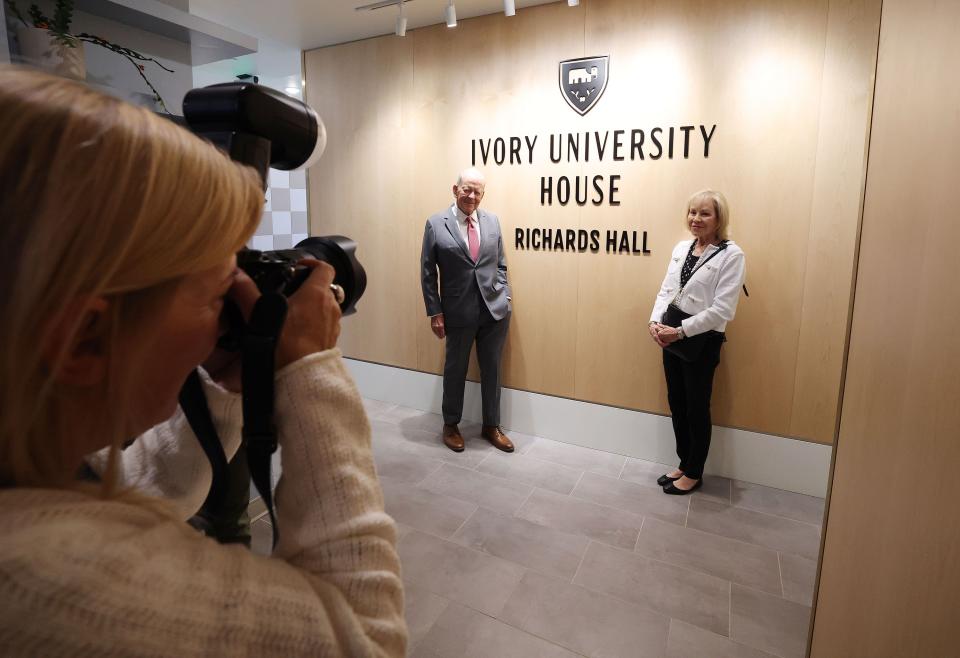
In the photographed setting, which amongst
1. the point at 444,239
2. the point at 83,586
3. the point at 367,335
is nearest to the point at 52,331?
the point at 83,586

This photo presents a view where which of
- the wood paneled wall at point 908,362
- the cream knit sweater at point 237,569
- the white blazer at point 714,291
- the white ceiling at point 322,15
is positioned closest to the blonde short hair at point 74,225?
the cream knit sweater at point 237,569

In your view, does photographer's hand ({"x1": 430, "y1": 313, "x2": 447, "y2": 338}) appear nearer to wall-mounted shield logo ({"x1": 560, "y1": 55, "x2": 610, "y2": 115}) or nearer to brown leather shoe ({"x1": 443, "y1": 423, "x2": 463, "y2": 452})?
brown leather shoe ({"x1": 443, "y1": 423, "x2": 463, "y2": 452})

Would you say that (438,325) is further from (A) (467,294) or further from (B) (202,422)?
(B) (202,422)

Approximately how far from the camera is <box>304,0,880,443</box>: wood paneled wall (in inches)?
113

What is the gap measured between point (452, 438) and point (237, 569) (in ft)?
10.5

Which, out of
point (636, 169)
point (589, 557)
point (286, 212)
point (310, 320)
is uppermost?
point (636, 169)

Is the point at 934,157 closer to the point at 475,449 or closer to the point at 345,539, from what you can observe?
the point at 345,539

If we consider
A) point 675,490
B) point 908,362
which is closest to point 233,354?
point 908,362

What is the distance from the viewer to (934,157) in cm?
98

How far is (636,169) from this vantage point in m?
3.31

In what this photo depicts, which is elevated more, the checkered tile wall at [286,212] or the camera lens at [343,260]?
the checkered tile wall at [286,212]

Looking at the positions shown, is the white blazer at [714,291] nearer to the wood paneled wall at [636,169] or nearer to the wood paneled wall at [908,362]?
the wood paneled wall at [636,169]

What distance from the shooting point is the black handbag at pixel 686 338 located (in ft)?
9.65

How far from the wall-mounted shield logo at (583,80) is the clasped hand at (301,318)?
3.05 m
